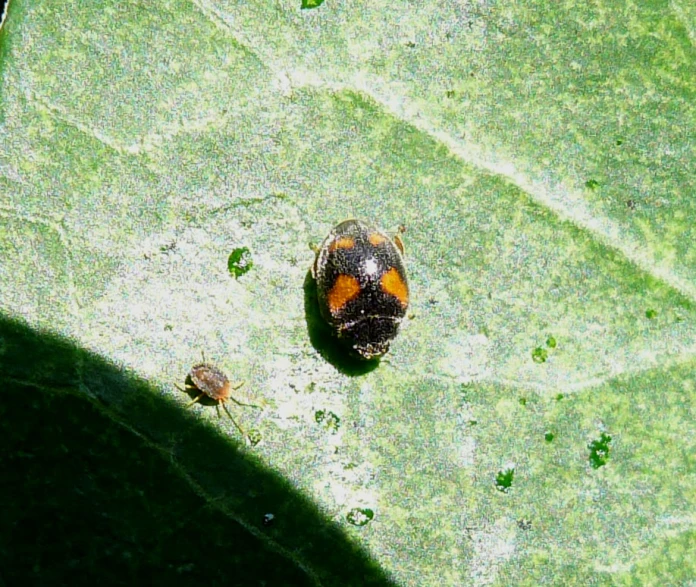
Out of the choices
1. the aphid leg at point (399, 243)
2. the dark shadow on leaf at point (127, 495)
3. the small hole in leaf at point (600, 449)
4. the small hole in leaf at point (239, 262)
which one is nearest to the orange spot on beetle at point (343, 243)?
the aphid leg at point (399, 243)

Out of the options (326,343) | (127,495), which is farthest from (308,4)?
(127,495)

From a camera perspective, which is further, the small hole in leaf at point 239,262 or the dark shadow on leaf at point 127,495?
the small hole in leaf at point 239,262

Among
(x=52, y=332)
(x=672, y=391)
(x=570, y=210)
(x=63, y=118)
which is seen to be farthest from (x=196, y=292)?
(x=672, y=391)

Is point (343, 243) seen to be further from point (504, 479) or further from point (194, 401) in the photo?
point (504, 479)

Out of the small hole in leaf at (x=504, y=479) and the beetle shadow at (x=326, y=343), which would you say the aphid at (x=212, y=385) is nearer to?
the beetle shadow at (x=326, y=343)

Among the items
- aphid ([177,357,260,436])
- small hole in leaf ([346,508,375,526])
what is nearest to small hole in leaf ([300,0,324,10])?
aphid ([177,357,260,436])

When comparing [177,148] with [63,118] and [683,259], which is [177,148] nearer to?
[63,118]
